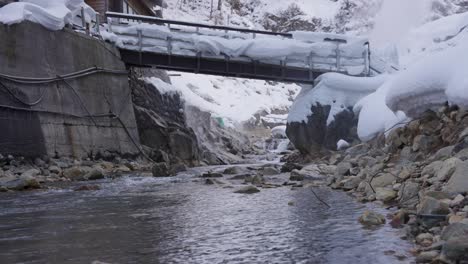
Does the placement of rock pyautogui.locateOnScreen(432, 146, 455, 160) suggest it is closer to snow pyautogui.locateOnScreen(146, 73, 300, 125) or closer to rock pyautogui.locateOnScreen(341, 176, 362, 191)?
rock pyautogui.locateOnScreen(341, 176, 362, 191)

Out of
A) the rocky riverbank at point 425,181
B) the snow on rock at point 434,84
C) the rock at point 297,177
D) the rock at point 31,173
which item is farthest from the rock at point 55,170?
the snow on rock at point 434,84

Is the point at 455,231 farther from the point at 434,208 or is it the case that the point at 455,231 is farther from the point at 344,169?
the point at 344,169

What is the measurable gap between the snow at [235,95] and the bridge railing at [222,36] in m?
21.1

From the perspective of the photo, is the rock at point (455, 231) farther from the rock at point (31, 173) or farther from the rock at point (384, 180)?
the rock at point (31, 173)

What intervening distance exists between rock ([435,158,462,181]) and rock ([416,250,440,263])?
2.70 metres

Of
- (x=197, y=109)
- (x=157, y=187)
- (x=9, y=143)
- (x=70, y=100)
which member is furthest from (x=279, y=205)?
(x=197, y=109)

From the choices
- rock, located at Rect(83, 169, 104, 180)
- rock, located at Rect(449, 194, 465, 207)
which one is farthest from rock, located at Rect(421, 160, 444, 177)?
rock, located at Rect(83, 169, 104, 180)

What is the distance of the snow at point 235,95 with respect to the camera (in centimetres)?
4909

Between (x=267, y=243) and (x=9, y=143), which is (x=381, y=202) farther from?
(x=9, y=143)

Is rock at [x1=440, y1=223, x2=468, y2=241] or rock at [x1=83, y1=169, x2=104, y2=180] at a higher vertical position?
rock at [x1=440, y1=223, x2=468, y2=241]

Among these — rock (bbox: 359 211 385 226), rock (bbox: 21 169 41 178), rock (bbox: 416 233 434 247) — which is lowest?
rock (bbox: 21 169 41 178)

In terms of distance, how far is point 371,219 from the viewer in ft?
18.0

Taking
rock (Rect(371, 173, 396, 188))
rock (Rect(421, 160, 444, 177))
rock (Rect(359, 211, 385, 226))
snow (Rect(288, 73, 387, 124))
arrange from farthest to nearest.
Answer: snow (Rect(288, 73, 387, 124)), rock (Rect(371, 173, 396, 188)), rock (Rect(421, 160, 444, 177)), rock (Rect(359, 211, 385, 226))

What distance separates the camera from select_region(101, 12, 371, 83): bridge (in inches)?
787
